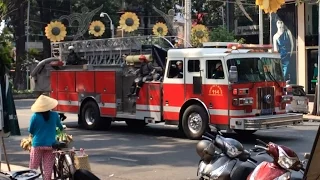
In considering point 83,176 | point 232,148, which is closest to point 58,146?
point 83,176

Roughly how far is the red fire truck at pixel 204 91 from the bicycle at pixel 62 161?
6332mm

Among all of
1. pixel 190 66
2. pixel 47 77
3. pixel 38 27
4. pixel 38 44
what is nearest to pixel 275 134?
pixel 190 66

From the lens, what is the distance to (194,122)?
15.1m

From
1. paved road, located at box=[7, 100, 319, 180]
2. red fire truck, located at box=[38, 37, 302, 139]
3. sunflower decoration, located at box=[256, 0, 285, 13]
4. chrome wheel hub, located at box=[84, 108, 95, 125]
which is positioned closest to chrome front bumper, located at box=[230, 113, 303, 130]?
red fire truck, located at box=[38, 37, 302, 139]

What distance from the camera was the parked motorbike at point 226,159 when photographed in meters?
6.31

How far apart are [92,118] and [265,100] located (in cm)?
604

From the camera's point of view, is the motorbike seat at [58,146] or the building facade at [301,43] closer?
the motorbike seat at [58,146]

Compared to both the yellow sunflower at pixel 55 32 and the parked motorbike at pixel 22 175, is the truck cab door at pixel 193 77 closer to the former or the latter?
the yellow sunflower at pixel 55 32

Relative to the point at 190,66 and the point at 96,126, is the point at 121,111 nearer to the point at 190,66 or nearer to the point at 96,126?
the point at 96,126

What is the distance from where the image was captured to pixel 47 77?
2012 cm

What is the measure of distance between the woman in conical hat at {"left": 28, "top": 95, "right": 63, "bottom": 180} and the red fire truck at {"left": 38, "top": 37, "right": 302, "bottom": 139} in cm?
645

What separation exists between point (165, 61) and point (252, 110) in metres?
3.43

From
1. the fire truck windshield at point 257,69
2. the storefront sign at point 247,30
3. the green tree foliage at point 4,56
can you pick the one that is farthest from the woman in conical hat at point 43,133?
the storefront sign at point 247,30

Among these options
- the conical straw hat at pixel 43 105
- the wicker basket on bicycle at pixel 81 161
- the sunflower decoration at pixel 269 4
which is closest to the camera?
the sunflower decoration at pixel 269 4
